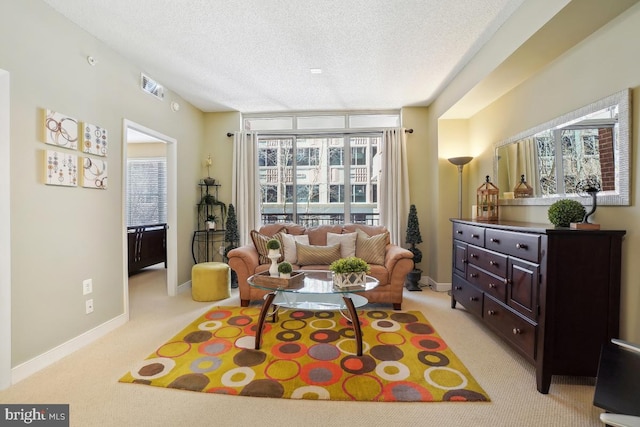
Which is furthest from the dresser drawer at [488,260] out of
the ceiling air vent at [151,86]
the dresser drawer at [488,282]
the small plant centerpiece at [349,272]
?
the ceiling air vent at [151,86]

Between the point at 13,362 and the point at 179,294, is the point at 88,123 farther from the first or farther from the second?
the point at 179,294

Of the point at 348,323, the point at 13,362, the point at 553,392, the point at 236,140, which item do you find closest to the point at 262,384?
the point at 348,323

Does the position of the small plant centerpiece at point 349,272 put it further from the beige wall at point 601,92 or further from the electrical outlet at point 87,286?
the electrical outlet at point 87,286

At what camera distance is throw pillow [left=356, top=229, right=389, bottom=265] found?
371cm

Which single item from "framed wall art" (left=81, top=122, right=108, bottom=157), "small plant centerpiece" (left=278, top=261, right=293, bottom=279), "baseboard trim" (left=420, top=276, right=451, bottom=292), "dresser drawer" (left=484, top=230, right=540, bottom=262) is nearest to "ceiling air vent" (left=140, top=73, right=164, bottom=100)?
"framed wall art" (left=81, top=122, right=108, bottom=157)

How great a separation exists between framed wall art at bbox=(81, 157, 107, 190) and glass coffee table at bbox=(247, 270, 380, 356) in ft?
5.40

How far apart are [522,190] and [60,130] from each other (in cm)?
413

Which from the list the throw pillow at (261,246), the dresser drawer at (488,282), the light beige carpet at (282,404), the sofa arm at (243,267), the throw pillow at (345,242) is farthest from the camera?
the throw pillow at (345,242)

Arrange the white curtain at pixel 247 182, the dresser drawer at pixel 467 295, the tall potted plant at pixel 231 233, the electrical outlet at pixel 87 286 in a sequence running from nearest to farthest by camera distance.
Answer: the electrical outlet at pixel 87 286 → the dresser drawer at pixel 467 295 → the tall potted plant at pixel 231 233 → the white curtain at pixel 247 182

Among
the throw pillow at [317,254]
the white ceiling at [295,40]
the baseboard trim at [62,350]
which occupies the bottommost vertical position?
the baseboard trim at [62,350]

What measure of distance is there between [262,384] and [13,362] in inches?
66.7

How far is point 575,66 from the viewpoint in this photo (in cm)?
226

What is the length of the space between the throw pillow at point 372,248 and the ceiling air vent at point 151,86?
3.13 meters

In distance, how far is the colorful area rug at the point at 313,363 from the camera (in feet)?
6.23
